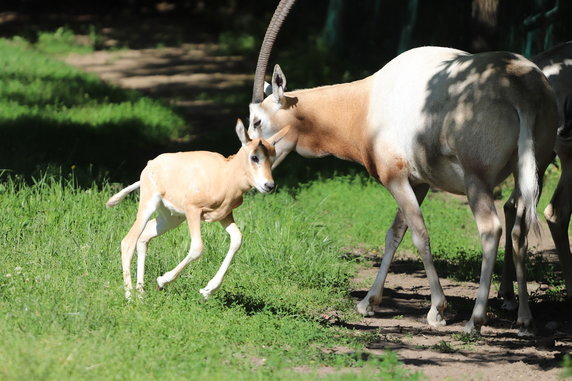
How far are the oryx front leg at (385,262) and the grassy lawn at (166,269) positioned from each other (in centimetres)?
20

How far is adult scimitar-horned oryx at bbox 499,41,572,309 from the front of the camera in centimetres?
798

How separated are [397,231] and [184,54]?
14.3 meters

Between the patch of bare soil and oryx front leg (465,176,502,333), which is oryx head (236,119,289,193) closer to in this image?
the patch of bare soil

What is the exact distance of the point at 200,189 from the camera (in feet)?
21.2

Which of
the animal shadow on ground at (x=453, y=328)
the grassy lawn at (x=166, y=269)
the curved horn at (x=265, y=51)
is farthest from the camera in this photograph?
the curved horn at (x=265, y=51)

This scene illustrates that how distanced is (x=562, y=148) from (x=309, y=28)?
46.8 feet

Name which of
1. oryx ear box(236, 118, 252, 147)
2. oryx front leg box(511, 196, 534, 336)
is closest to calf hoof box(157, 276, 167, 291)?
oryx ear box(236, 118, 252, 147)

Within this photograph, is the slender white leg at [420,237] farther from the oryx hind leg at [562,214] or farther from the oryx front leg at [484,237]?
the oryx hind leg at [562,214]

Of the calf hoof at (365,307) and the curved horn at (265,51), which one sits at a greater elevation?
the curved horn at (265,51)

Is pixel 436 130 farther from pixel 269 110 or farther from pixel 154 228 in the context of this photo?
pixel 154 228

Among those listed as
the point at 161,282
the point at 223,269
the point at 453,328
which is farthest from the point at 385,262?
the point at 161,282

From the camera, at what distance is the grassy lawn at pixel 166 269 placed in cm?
531

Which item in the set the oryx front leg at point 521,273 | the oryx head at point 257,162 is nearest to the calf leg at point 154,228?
the oryx head at point 257,162

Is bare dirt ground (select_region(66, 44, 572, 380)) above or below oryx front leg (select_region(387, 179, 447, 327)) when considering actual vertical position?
below
